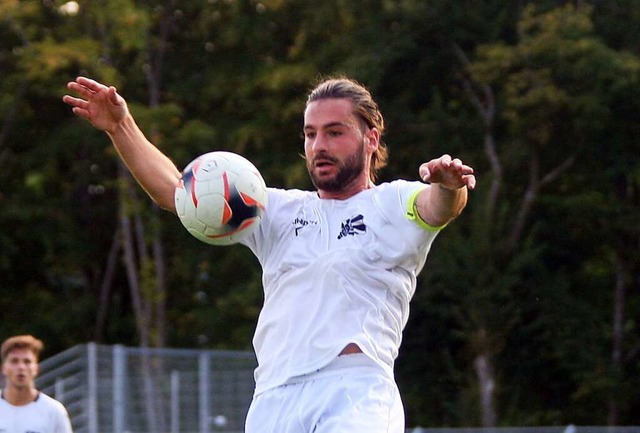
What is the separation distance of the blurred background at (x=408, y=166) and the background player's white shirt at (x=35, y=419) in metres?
12.5

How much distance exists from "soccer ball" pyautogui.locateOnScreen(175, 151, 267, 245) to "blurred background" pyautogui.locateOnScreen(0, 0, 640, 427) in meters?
17.3

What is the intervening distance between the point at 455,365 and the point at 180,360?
580cm

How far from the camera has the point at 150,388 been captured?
61.7 ft

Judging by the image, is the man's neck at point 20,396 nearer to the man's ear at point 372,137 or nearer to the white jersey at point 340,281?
the white jersey at point 340,281

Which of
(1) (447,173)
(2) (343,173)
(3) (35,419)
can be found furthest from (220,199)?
(3) (35,419)

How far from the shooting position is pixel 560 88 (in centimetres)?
2302

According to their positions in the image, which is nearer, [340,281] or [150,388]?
[340,281]

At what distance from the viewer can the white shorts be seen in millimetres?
4969

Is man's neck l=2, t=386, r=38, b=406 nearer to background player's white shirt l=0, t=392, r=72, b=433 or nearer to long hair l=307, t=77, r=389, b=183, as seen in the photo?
background player's white shirt l=0, t=392, r=72, b=433

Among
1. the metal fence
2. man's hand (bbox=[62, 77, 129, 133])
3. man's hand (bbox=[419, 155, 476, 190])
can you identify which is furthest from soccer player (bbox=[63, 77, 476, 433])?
the metal fence

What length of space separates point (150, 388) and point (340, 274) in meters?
14.1

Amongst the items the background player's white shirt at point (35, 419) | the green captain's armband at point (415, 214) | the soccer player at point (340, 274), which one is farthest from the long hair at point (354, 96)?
the background player's white shirt at point (35, 419)

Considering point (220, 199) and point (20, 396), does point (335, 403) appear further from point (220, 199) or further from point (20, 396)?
point (20, 396)

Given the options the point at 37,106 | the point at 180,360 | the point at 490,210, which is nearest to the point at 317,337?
the point at 180,360
